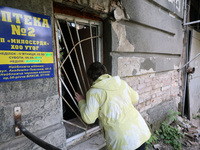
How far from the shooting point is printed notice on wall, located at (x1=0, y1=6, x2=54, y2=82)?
1044 mm

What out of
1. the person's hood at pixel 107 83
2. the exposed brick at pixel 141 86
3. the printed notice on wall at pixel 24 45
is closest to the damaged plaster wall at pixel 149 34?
the exposed brick at pixel 141 86

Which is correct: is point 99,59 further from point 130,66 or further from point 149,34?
point 149,34

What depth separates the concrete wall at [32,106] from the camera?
1.10 m

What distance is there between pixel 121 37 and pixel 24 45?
1.36 meters

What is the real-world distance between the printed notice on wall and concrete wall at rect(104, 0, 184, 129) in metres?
0.94

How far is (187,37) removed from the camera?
364 centimetres

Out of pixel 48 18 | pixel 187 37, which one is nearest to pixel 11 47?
pixel 48 18

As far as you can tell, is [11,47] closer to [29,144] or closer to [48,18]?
[48,18]

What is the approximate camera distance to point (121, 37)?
6.40ft

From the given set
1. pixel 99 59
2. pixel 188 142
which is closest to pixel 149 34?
pixel 99 59

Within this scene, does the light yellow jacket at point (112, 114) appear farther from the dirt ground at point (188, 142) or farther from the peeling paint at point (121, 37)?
the dirt ground at point (188, 142)

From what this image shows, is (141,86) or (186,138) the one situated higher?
(141,86)

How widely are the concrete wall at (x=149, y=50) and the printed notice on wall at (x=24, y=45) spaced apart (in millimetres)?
942

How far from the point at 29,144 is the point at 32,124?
0.20 metres
